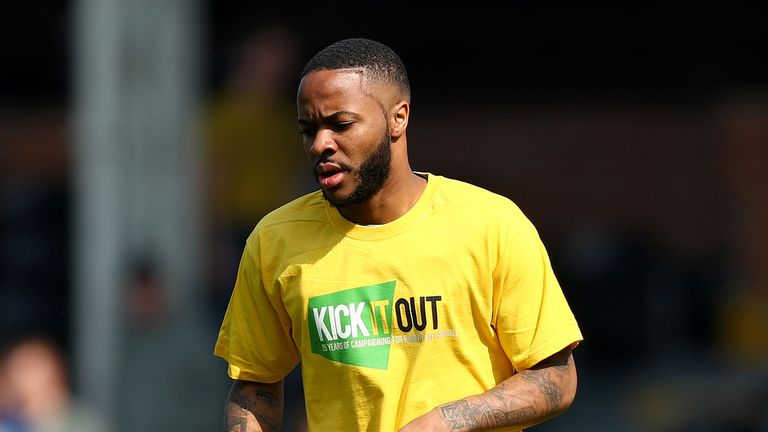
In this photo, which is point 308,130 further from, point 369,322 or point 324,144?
point 369,322

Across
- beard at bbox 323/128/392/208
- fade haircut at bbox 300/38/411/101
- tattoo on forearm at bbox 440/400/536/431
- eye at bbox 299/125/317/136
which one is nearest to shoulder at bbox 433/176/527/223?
beard at bbox 323/128/392/208

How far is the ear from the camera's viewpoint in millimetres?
4043

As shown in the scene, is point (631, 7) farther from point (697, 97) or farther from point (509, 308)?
point (509, 308)

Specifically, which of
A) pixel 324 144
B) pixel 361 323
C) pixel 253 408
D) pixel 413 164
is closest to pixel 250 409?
pixel 253 408

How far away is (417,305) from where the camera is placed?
13.1ft

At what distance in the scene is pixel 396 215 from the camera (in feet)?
13.5

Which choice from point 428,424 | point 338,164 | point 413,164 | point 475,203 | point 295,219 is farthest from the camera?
point 413,164

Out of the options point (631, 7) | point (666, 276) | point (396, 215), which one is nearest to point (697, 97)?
point (631, 7)

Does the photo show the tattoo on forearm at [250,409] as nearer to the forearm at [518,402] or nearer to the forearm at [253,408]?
the forearm at [253,408]

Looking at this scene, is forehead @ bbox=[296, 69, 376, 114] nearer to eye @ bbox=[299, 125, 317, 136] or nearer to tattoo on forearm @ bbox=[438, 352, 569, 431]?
eye @ bbox=[299, 125, 317, 136]

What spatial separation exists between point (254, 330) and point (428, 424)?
680 millimetres

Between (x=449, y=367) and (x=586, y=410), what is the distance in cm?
946

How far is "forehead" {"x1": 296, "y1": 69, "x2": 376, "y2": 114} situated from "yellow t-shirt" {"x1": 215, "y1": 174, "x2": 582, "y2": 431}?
37 centimetres

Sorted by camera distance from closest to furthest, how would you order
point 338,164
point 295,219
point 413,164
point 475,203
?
1. point 338,164
2. point 475,203
3. point 295,219
4. point 413,164
